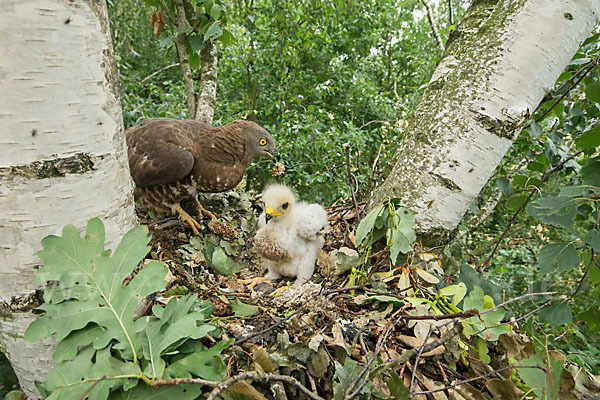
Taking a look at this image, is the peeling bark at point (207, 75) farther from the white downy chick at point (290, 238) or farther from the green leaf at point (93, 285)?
the green leaf at point (93, 285)

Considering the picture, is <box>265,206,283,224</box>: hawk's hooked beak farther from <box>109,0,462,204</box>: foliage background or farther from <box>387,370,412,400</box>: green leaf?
<box>387,370,412,400</box>: green leaf

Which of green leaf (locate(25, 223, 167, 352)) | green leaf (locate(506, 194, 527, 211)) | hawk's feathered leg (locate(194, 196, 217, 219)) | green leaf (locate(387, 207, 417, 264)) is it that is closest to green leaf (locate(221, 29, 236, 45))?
hawk's feathered leg (locate(194, 196, 217, 219))

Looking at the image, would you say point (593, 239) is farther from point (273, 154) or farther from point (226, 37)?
point (226, 37)

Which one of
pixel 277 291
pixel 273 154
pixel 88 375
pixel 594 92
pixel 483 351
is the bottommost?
pixel 277 291

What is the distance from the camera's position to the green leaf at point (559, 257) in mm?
1199

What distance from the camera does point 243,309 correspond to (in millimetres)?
1237

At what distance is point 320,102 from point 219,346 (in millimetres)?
5348

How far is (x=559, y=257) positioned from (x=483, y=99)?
635mm

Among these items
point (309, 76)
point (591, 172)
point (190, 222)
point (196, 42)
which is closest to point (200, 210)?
point (190, 222)

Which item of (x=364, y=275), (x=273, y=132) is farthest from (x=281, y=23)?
(x=364, y=275)

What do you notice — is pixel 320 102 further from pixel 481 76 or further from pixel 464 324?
pixel 464 324

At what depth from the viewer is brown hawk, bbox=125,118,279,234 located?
2.00 m

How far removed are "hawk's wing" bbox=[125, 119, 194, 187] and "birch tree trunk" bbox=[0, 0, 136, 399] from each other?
116 cm

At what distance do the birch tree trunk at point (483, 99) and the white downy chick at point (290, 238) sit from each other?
1.66ft
